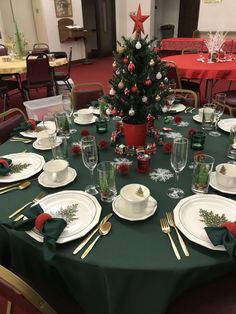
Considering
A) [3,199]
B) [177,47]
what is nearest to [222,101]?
[3,199]

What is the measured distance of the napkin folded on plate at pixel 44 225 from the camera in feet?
2.67

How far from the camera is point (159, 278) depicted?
2.50 ft

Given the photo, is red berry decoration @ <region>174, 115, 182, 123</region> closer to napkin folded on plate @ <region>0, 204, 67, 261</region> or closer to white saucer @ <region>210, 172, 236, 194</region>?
white saucer @ <region>210, 172, 236, 194</region>

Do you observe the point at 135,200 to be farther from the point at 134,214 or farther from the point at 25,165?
the point at 25,165

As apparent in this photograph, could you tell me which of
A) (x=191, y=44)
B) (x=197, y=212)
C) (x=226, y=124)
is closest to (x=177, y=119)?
(x=226, y=124)

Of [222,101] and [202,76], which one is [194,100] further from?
[202,76]

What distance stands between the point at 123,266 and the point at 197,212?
367 millimetres

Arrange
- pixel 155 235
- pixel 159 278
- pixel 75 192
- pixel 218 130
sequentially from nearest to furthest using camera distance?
pixel 159 278
pixel 155 235
pixel 75 192
pixel 218 130

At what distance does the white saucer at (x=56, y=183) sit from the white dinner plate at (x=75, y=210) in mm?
82

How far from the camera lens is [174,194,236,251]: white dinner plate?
83cm

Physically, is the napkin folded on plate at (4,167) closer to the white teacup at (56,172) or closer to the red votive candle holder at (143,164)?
the white teacup at (56,172)

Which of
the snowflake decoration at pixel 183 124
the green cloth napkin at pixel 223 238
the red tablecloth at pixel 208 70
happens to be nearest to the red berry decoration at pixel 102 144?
the snowflake decoration at pixel 183 124

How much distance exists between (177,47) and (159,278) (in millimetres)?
6213

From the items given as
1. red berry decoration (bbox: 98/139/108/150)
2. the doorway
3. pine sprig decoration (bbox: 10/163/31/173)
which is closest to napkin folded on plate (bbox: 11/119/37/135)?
pine sprig decoration (bbox: 10/163/31/173)
